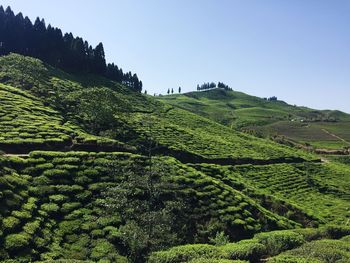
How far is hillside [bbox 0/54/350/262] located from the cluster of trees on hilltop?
126ft

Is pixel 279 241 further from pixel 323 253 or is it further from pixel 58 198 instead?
pixel 58 198

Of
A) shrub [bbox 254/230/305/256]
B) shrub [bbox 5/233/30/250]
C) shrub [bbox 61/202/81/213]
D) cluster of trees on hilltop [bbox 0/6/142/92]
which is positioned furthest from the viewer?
cluster of trees on hilltop [bbox 0/6/142/92]

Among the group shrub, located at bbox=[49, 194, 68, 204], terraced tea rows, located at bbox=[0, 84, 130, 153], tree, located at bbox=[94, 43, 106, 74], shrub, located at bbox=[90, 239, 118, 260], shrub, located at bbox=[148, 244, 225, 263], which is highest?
tree, located at bbox=[94, 43, 106, 74]

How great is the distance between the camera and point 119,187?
34.0m

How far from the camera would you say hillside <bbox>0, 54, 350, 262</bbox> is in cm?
2823

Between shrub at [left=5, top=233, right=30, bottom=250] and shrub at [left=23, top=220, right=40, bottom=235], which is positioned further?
shrub at [left=23, top=220, right=40, bottom=235]

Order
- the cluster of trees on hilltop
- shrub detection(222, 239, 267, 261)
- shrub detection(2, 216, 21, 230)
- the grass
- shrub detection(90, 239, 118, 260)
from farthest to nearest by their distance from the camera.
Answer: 1. the cluster of trees on hilltop
2. the grass
3. shrub detection(90, 239, 118, 260)
4. shrub detection(2, 216, 21, 230)
5. shrub detection(222, 239, 267, 261)

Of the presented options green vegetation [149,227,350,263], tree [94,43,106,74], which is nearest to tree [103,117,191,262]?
green vegetation [149,227,350,263]

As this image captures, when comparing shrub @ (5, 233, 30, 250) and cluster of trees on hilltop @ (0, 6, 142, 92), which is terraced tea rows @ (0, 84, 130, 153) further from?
cluster of trees on hilltop @ (0, 6, 142, 92)

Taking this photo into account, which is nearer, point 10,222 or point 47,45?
point 10,222

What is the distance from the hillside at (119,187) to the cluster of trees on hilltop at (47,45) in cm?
3825

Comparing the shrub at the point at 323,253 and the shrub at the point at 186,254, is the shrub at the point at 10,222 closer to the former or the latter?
the shrub at the point at 186,254

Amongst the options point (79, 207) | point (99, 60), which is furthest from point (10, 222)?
point (99, 60)

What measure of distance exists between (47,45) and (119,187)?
9530cm
